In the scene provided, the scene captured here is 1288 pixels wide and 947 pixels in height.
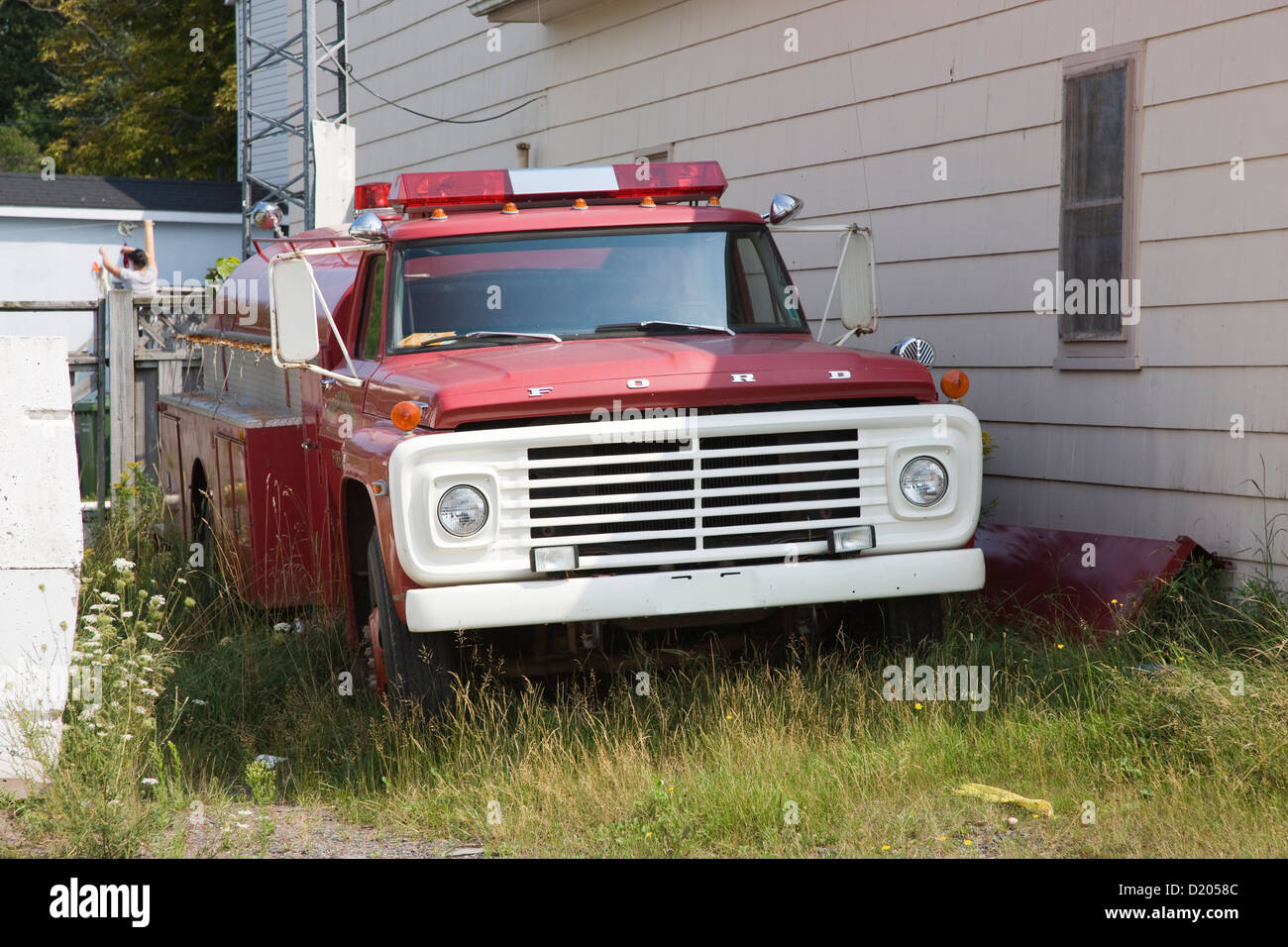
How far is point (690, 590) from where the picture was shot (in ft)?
17.7

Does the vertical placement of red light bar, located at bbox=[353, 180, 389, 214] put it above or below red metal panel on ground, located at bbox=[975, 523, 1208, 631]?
above

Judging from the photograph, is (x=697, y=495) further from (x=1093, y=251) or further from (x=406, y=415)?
(x=1093, y=251)

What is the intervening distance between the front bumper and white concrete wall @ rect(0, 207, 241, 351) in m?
25.7

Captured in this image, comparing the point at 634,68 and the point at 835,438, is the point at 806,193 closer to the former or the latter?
the point at 634,68

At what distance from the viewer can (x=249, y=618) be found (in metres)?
7.82

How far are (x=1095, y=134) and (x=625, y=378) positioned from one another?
12.1 feet

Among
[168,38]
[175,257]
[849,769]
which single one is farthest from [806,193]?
[168,38]

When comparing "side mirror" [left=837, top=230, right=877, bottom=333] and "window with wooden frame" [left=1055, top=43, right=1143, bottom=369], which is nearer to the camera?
"side mirror" [left=837, top=230, right=877, bottom=333]

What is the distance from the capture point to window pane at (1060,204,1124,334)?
7.72 m

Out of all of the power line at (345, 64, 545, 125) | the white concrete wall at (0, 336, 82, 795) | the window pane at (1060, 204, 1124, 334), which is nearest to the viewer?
the white concrete wall at (0, 336, 82, 795)

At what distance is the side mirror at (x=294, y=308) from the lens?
6.08 meters

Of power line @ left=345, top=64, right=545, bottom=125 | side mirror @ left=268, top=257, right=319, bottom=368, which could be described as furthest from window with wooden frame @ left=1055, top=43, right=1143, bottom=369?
power line @ left=345, top=64, right=545, bottom=125

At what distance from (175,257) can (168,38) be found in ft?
27.4

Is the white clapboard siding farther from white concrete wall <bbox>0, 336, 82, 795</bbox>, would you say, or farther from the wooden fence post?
white concrete wall <bbox>0, 336, 82, 795</bbox>
